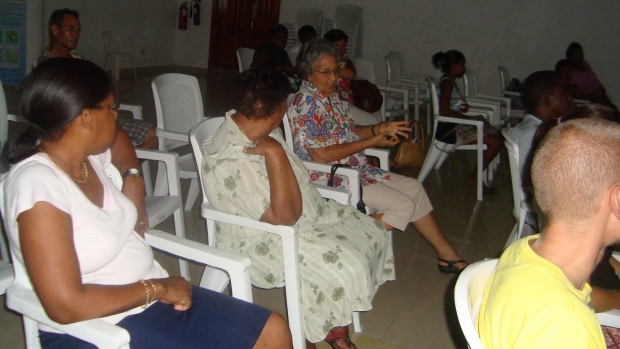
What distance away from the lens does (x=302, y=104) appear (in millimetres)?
2414

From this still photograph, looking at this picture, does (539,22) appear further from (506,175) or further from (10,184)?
(10,184)

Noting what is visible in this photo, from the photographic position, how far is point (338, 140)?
2.47 m

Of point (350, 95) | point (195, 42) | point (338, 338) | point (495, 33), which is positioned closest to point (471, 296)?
point (338, 338)

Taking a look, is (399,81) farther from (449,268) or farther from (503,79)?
(449,268)

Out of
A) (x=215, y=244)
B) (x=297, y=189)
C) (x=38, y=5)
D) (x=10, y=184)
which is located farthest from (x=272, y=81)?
(x=38, y=5)

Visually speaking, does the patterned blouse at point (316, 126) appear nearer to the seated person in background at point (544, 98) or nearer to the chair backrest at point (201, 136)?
the chair backrest at point (201, 136)

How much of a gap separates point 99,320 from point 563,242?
948 millimetres

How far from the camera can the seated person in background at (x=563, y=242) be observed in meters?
0.86

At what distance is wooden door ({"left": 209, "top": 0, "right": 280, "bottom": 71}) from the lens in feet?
31.6

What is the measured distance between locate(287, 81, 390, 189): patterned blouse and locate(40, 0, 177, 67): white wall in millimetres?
6133

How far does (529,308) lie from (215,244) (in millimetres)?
1305

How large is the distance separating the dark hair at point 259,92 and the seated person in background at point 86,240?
53 centimetres

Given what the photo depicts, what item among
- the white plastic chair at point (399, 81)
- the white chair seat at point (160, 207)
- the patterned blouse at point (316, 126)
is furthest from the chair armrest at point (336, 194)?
the white plastic chair at point (399, 81)

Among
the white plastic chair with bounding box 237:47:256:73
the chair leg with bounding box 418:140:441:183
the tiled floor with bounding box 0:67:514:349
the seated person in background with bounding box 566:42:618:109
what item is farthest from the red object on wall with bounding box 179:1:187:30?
the chair leg with bounding box 418:140:441:183
